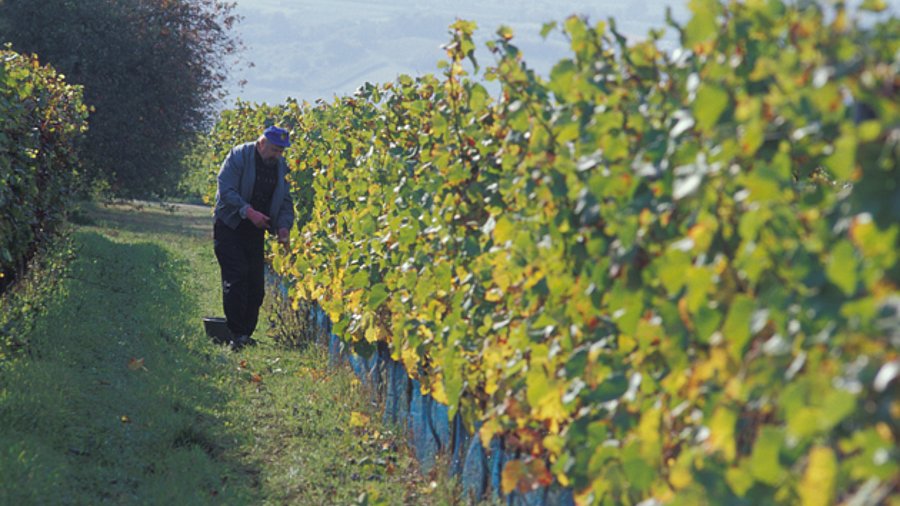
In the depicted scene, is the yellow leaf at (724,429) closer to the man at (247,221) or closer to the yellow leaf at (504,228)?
the yellow leaf at (504,228)

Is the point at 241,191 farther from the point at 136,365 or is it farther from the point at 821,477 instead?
the point at 821,477

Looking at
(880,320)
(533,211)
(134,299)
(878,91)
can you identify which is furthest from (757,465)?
(134,299)

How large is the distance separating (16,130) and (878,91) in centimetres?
813

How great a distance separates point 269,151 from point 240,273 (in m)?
1.12

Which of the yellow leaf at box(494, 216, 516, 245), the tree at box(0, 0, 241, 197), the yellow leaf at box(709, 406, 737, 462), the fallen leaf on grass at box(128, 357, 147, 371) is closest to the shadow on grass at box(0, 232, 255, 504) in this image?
the fallen leaf on grass at box(128, 357, 147, 371)

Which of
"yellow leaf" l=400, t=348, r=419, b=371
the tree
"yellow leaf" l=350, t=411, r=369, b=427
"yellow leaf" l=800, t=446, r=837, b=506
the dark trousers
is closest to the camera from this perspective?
"yellow leaf" l=800, t=446, r=837, b=506

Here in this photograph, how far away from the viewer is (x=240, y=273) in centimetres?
1055

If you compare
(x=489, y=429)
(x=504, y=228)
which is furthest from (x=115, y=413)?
(x=504, y=228)

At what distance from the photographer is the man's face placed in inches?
403

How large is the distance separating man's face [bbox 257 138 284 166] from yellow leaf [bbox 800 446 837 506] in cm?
824

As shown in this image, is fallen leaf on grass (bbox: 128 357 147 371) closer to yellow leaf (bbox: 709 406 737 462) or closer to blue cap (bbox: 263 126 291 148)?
blue cap (bbox: 263 126 291 148)

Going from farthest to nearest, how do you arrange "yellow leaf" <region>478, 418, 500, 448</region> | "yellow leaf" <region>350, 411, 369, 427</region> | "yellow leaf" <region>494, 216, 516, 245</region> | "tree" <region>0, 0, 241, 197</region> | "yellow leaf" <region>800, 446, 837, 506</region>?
1. "tree" <region>0, 0, 241, 197</region>
2. "yellow leaf" <region>350, 411, 369, 427</region>
3. "yellow leaf" <region>478, 418, 500, 448</region>
4. "yellow leaf" <region>494, 216, 516, 245</region>
5. "yellow leaf" <region>800, 446, 837, 506</region>

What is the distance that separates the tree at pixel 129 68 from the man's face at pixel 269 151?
14.2 m

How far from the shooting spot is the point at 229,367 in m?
9.31
